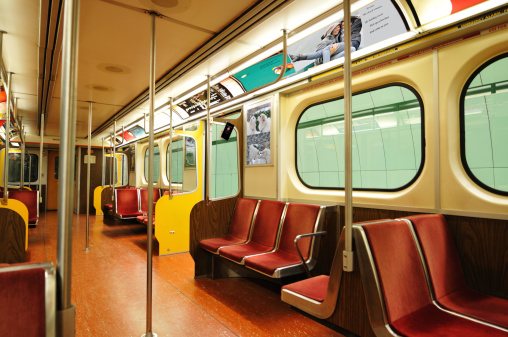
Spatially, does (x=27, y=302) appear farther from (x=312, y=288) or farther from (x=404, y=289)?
(x=404, y=289)

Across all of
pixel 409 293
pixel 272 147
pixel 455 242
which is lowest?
pixel 409 293

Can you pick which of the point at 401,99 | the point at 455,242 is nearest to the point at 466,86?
the point at 401,99

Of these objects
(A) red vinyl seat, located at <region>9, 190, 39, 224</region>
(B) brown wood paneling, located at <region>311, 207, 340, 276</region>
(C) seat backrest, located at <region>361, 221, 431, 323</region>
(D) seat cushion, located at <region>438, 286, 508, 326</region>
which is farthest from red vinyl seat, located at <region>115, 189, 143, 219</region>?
(D) seat cushion, located at <region>438, 286, 508, 326</region>

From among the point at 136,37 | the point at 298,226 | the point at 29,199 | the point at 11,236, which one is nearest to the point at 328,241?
the point at 298,226

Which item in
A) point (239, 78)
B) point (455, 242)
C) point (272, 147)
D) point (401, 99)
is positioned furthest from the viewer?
point (239, 78)

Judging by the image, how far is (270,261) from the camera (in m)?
3.15

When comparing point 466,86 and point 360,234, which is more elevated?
point 466,86

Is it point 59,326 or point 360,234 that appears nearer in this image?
point 59,326

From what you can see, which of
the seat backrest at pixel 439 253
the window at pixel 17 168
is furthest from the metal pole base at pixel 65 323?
the window at pixel 17 168

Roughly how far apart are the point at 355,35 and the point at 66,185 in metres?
2.95

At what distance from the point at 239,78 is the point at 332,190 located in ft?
7.38

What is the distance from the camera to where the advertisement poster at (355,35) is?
2.70 meters

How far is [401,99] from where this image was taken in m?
3.06

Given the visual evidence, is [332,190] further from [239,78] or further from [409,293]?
[239,78]
